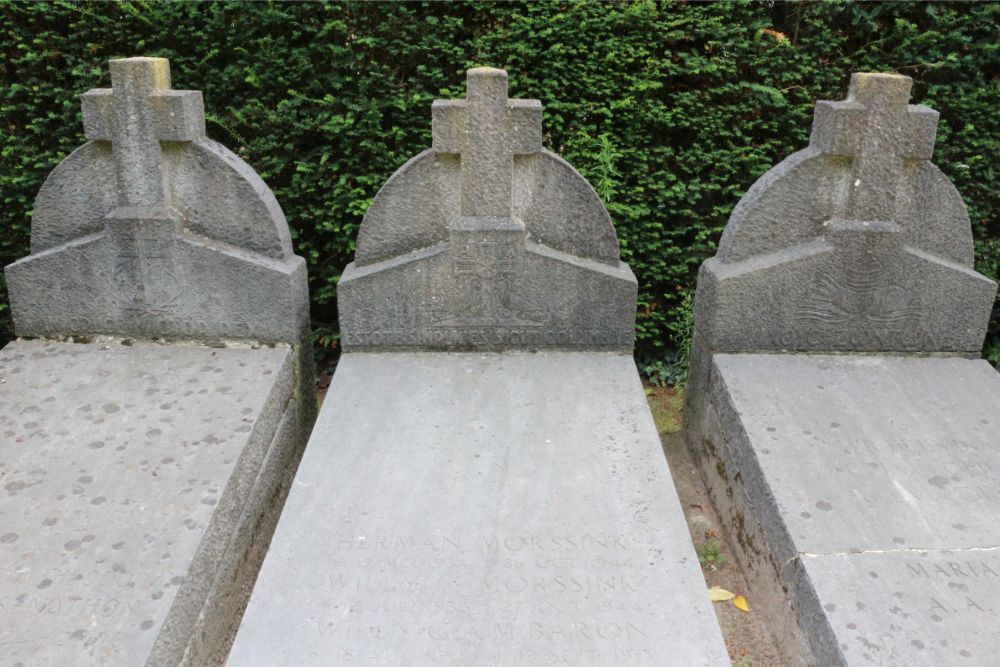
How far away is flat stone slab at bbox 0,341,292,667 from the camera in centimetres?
245

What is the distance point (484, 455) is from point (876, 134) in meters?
2.14

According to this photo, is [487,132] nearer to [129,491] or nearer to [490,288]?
[490,288]

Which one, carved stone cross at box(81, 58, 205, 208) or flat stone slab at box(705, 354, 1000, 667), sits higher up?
carved stone cross at box(81, 58, 205, 208)

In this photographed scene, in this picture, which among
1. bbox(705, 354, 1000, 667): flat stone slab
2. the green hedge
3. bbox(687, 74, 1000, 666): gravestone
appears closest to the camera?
bbox(705, 354, 1000, 667): flat stone slab

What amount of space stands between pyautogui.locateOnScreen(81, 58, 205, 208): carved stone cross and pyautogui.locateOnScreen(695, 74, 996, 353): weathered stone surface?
7.79 feet

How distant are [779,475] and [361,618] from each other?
1.53 metres

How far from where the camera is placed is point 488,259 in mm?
3891

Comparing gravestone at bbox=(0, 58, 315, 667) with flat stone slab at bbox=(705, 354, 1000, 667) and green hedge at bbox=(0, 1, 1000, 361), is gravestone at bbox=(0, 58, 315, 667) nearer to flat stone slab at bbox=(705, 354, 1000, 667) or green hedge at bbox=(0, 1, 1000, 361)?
green hedge at bbox=(0, 1, 1000, 361)

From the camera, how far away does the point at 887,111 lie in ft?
12.3

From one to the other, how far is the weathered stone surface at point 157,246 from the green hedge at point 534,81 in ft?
3.27

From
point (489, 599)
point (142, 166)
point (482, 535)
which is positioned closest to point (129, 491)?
point (482, 535)

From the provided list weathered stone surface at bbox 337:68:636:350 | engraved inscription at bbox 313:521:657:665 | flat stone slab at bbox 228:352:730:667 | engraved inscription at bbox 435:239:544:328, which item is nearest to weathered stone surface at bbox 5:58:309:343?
weathered stone surface at bbox 337:68:636:350

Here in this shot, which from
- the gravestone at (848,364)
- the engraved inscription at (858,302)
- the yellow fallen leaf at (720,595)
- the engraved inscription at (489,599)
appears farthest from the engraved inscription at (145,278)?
the engraved inscription at (858,302)

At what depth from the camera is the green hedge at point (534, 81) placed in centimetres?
474
